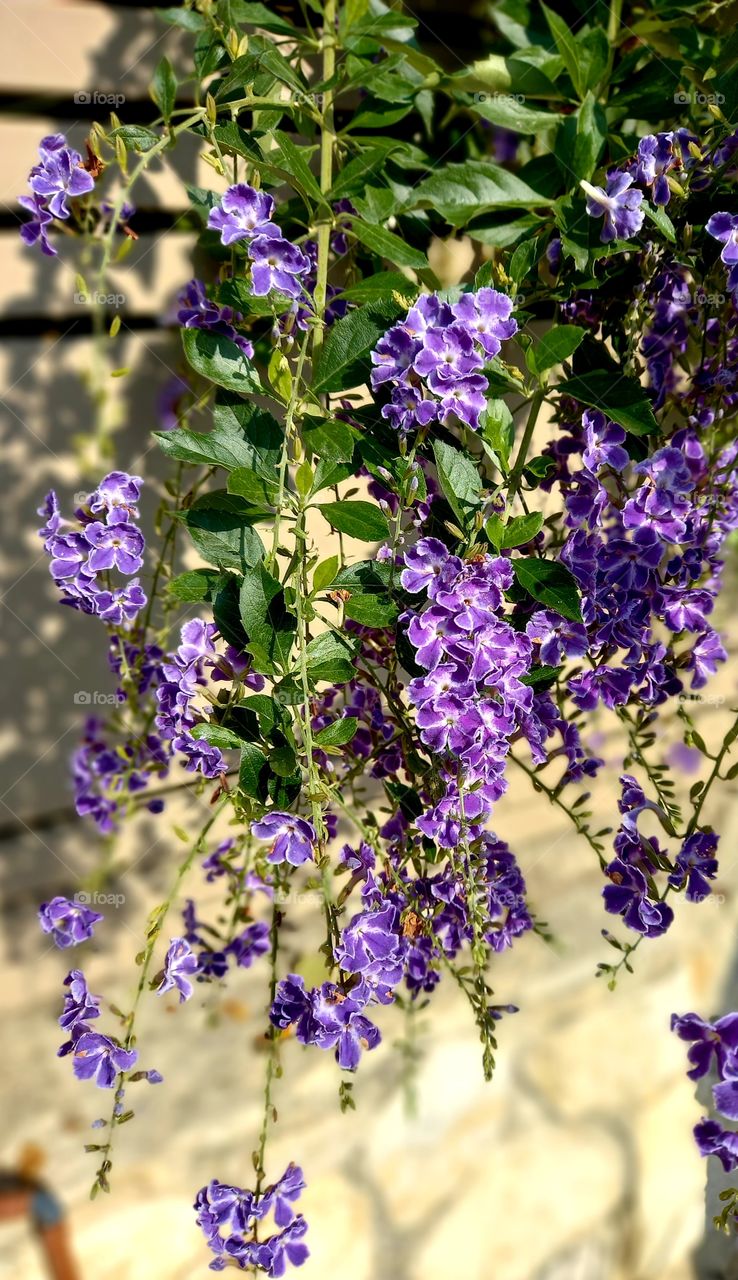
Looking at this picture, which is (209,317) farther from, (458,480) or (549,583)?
(549,583)

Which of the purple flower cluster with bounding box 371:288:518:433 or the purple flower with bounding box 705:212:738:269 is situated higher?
the purple flower with bounding box 705:212:738:269

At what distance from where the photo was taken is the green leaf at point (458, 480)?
89 centimetres

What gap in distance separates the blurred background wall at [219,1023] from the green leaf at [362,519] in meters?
0.59

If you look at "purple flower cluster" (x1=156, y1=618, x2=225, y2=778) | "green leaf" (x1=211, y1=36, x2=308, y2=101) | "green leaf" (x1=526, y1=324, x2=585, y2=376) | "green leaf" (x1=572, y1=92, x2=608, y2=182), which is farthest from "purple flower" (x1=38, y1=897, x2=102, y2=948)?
"green leaf" (x1=572, y1=92, x2=608, y2=182)

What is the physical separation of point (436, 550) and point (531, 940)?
129 centimetres

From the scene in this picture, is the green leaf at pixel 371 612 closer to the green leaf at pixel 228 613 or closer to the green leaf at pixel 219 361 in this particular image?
the green leaf at pixel 228 613

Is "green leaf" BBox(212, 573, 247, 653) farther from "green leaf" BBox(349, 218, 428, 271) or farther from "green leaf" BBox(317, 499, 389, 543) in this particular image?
"green leaf" BBox(349, 218, 428, 271)

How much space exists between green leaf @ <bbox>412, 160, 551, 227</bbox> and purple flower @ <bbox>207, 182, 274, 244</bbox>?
0.27 meters

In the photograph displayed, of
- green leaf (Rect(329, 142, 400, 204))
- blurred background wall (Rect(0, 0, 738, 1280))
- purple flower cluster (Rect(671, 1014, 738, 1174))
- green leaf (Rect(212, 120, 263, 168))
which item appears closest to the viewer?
purple flower cluster (Rect(671, 1014, 738, 1174))

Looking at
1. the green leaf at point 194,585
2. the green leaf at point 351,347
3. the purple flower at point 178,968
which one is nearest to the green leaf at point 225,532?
the green leaf at point 194,585

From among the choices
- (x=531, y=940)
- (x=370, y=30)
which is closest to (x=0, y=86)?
(x=370, y=30)

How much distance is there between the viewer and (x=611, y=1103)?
1.89 metres

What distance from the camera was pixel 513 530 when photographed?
2.97 ft

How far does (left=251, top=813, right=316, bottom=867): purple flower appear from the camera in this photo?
0.85 metres
